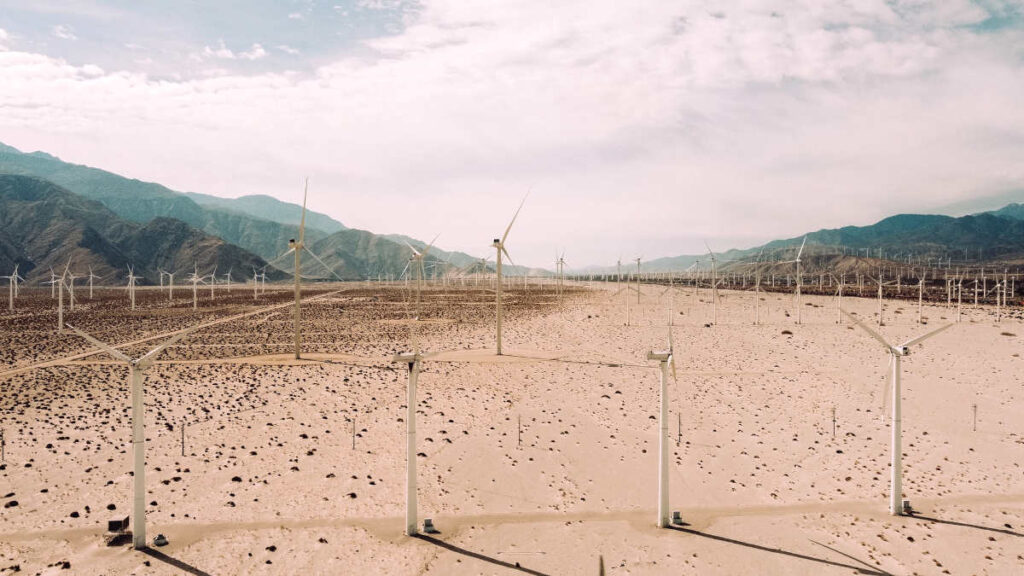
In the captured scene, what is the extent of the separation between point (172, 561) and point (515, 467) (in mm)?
10817

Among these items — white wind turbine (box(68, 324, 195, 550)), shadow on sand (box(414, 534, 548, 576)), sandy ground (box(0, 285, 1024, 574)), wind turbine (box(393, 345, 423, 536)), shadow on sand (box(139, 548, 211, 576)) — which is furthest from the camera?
wind turbine (box(393, 345, 423, 536))

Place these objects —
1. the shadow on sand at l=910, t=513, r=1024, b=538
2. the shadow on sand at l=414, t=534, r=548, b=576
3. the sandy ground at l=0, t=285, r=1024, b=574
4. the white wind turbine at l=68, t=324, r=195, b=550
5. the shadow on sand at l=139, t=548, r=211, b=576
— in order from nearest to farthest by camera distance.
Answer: the shadow on sand at l=139, t=548, r=211, b=576
the white wind turbine at l=68, t=324, r=195, b=550
the shadow on sand at l=414, t=534, r=548, b=576
the sandy ground at l=0, t=285, r=1024, b=574
the shadow on sand at l=910, t=513, r=1024, b=538

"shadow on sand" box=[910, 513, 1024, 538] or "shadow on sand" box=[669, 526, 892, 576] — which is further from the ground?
"shadow on sand" box=[910, 513, 1024, 538]

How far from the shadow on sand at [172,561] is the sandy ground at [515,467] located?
0.10 metres

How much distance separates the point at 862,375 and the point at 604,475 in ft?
80.1

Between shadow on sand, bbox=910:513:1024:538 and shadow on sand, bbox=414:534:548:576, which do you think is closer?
shadow on sand, bbox=414:534:548:576

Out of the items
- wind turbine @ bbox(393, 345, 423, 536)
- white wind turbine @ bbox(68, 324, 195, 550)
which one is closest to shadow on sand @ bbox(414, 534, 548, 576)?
wind turbine @ bbox(393, 345, 423, 536)

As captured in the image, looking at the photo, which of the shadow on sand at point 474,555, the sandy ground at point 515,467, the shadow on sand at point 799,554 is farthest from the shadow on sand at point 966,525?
the shadow on sand at point 474,555

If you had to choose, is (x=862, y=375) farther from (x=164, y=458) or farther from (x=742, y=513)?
(x=164, y=458)

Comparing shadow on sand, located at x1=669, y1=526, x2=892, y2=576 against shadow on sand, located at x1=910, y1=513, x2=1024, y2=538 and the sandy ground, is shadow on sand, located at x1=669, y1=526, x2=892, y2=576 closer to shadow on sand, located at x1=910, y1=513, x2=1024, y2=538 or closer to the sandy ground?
the sandy ground

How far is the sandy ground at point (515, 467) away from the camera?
14.5m

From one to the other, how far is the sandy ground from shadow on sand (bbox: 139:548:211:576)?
0.10 metres

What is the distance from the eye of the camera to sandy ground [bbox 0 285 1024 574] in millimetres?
14492

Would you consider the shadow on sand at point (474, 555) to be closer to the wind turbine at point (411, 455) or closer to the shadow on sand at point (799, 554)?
the wind turbine at point (411, 455)
